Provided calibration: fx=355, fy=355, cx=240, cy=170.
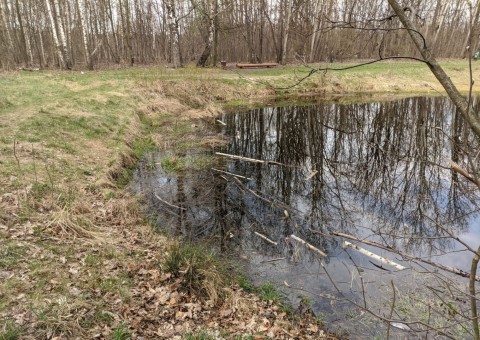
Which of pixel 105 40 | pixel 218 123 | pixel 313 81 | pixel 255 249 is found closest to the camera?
pixel 255 249

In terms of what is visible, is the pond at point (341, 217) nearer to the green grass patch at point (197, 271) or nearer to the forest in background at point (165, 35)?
the green grass patch at point (197, 271)

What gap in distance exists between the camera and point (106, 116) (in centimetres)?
1302

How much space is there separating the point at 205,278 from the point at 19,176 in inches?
180

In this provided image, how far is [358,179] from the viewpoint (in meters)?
9.77

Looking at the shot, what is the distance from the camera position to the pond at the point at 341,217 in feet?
16.5

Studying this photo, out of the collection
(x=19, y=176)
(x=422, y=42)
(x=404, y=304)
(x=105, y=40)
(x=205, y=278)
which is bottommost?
(x=404, y=304)

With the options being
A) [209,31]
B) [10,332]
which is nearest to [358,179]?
[10,332]

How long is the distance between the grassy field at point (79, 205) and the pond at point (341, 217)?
98 centimetres

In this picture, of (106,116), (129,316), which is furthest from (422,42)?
(106,116)

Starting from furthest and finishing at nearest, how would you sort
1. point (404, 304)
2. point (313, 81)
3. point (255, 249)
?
point (313, 81), point (255, 249), point (404, 304)

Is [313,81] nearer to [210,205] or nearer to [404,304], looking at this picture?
[210,205]

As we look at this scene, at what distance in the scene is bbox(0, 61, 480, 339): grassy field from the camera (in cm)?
422

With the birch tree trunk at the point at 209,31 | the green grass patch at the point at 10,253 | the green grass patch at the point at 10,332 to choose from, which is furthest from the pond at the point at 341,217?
the birch tree trunk at the point at 209,31

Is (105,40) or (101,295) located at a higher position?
(105,40)
